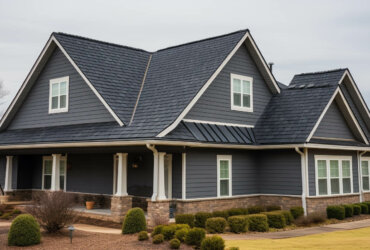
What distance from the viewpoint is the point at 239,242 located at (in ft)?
46.9

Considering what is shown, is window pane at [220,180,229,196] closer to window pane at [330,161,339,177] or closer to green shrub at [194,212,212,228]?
green shrub at [194,212,212,228]

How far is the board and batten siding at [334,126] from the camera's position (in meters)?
21.9

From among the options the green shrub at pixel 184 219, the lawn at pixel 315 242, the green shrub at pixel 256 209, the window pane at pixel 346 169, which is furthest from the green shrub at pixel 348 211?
the green shrub at pixel 184 219

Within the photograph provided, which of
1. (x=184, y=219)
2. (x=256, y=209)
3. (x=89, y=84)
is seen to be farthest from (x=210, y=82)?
(x=184, y=219)

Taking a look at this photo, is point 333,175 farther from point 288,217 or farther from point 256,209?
point 256,209

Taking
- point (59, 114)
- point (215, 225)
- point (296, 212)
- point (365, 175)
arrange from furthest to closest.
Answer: point (365, 175), point (59, 114), point (296, 212), point (215, 225)

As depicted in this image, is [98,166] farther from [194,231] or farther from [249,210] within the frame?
[194,231]

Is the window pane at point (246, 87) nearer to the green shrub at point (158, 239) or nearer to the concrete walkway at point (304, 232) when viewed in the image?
the concrete walkway at point (304, 232)

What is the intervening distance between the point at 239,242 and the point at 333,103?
1131 cm

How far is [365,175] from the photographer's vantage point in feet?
84.0

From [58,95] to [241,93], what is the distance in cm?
945

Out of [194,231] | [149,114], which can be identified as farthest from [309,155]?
[194,231]

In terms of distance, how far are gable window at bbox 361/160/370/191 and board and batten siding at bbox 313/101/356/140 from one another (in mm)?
2657

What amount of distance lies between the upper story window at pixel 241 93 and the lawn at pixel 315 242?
7.94 meters
